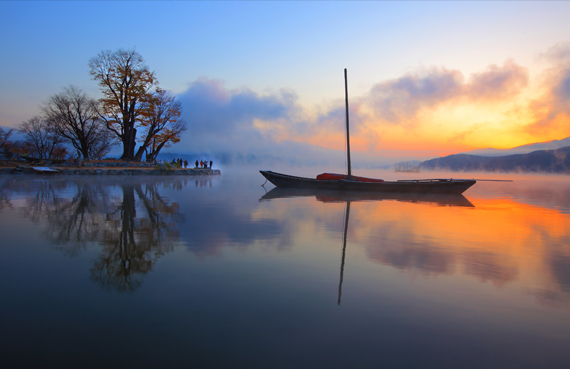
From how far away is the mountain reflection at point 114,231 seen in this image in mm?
5645

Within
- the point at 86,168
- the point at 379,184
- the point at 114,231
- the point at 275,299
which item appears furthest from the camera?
the point at 86,168

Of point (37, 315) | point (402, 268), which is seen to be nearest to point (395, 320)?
point (402, 268)

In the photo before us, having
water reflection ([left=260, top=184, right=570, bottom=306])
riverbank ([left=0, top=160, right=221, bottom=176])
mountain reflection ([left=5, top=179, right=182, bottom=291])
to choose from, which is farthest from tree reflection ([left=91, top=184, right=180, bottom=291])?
riverbank ([left=0, top=160, right=221, bottom=176])

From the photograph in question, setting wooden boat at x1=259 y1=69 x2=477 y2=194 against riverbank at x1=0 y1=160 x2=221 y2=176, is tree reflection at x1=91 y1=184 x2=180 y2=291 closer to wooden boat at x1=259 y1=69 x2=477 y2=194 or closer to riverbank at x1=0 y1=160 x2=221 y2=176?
wooden boat at x1=259 y1=69 x2=477 y2=194

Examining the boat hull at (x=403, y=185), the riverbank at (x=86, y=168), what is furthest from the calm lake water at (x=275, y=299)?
the riverbank at (x=86, y=168)

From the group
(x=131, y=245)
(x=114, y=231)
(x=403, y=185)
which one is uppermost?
(x=403, y=185)

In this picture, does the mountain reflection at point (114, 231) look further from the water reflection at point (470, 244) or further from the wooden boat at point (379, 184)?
the wooden boat at point (379, 184)

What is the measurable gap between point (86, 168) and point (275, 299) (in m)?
42.4

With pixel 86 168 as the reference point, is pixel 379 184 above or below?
below

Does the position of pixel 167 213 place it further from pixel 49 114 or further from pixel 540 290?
pixel 49 114

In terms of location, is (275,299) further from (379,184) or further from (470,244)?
(379,184)

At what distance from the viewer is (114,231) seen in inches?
344

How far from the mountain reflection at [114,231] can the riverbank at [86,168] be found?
26.8 metres

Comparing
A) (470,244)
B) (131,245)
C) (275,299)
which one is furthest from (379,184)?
(275,299)
